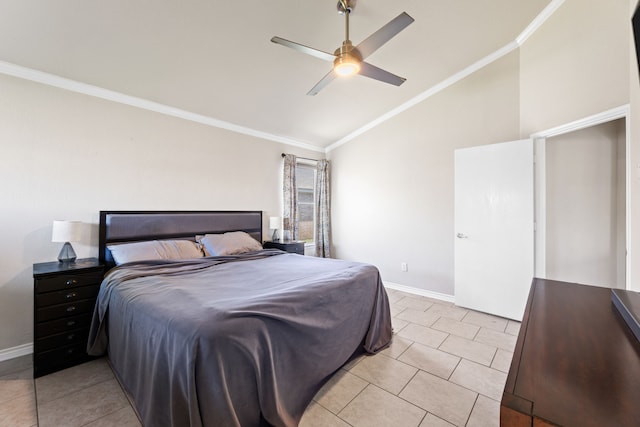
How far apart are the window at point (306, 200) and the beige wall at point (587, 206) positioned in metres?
3.62

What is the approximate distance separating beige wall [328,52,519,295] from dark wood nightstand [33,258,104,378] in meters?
3.73

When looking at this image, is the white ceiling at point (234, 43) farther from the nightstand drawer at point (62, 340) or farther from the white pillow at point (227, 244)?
the nightstand drawer at point (62, 340)

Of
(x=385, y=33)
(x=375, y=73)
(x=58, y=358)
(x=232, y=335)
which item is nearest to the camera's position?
(x=232, y=335)

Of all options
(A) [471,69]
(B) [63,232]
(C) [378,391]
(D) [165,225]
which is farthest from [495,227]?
(B) [63,232]

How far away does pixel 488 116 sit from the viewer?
A: 3.36 meters

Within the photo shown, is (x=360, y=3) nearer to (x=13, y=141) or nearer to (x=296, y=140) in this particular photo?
(x=296, y=140)

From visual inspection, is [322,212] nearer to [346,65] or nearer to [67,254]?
[346,65]

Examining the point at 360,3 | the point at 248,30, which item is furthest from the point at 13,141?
the point at 360,3

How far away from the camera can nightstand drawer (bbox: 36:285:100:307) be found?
81.8 inches

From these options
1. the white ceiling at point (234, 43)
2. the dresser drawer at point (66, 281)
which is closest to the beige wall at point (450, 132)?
the white ceiling at point (234, 43)

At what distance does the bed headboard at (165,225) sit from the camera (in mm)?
2775

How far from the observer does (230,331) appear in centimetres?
130

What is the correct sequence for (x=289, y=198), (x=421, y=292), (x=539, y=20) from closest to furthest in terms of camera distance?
(x=539, y=20) → (x=421, y=292) → (x=289, y=198)

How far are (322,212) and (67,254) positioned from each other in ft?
12.0
